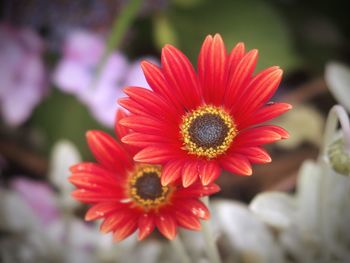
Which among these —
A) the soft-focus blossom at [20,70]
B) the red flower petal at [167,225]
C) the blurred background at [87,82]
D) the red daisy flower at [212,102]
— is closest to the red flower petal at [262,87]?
the red daisy flower at [212,102]

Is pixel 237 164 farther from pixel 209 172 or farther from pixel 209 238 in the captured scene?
pixel 209 238

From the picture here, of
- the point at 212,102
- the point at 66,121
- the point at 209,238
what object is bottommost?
the point at 209,238

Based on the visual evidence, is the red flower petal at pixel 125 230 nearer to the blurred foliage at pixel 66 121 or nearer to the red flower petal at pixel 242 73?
the red flower petal at pixel 242 73

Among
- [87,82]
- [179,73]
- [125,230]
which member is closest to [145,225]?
[125,230]

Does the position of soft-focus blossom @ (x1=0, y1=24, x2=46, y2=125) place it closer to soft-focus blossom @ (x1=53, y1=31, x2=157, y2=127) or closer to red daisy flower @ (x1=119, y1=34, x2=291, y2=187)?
soft-focus blossom @ (x1=53, y1=31, x2=157, y2=127)

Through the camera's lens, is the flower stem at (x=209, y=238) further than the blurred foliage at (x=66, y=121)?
No

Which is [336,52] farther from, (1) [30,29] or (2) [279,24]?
(1) [30,29]

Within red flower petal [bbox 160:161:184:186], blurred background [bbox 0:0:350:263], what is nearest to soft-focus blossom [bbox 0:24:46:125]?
blurred background [bbox 0:0:350:263]
